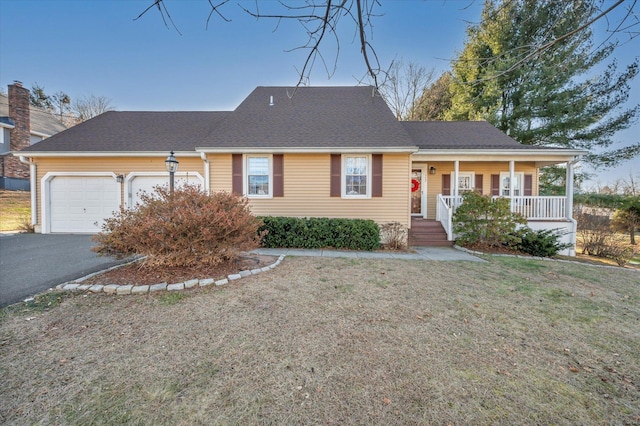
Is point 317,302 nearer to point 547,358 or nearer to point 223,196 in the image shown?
point 547,358

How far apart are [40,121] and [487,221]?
99.5 feet

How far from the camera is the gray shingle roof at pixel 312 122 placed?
28.9 feet

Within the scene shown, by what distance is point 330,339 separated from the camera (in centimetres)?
288

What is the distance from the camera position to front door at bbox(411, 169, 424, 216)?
36.6ft

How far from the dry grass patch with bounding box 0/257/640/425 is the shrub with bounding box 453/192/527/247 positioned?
385 centimetres

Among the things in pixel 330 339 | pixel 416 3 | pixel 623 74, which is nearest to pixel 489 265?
pixel 330 339

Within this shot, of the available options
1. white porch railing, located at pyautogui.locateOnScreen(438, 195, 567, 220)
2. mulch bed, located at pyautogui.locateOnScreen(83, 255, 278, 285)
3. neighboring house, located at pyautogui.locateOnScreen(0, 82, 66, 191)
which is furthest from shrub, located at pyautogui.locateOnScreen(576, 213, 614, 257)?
neighboring house, located at pyautogui.locateOnScreen(0, 82, 66, 191)

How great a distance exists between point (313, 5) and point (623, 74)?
19412 millimetres

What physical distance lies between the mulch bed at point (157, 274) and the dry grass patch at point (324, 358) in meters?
0.54

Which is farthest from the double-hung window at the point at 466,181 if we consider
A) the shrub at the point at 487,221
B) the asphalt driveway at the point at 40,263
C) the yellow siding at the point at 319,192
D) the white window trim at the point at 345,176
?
the asphalt driveway at the point at 40,263

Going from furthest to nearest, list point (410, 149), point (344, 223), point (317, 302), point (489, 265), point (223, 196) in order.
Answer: point (410, 149) < point (344, 223) < point (489, 265) < point (223, 196) < point (317, 302)

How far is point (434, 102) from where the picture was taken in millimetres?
19422

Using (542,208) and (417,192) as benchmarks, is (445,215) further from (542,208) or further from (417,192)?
(542,208)

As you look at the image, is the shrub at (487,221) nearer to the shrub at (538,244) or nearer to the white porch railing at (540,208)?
the shrub at (538,244)
